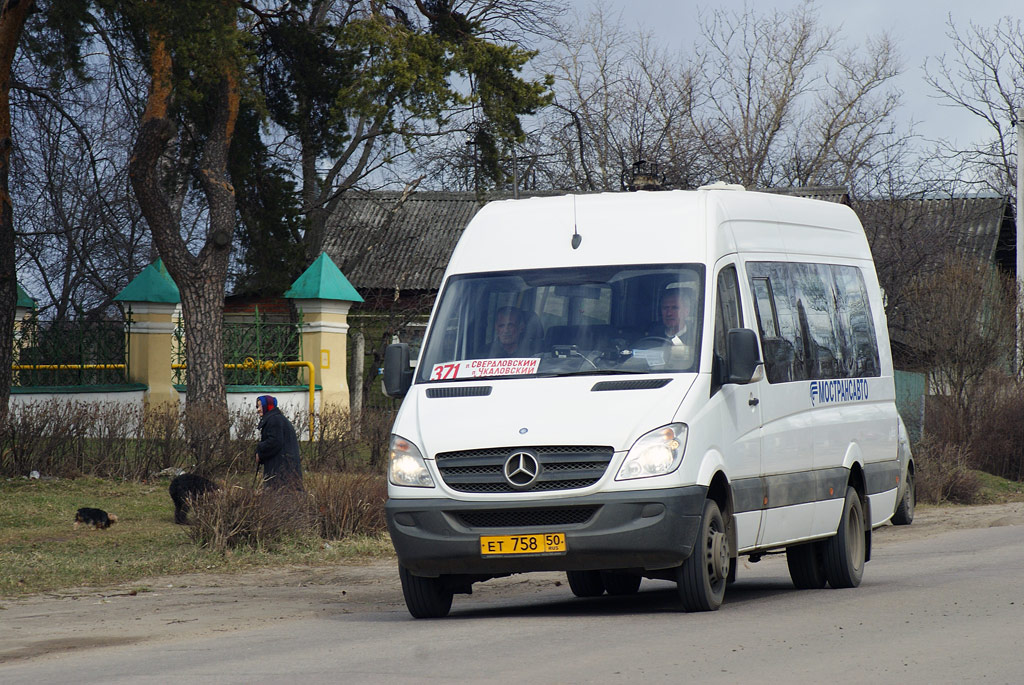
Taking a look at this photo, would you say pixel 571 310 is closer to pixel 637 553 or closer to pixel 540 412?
pixel 540 412

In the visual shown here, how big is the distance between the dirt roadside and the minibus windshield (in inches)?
91.8

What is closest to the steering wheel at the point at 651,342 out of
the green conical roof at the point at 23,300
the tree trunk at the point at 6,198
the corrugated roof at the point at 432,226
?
the tree trunk at the point at 6,198

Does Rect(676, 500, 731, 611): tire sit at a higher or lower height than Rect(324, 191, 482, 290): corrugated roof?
lower

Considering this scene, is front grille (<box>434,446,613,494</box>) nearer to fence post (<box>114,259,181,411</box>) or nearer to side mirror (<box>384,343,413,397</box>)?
side mirror (<box>384,343,413,397</box>)

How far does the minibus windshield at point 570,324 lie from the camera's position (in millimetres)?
9453

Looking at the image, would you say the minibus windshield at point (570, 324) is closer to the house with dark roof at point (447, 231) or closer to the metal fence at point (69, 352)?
the metal fence at point (69, 352)

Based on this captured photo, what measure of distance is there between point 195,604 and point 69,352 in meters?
14.7

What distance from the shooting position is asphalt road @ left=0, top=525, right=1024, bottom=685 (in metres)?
7.04

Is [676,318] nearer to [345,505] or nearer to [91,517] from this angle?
[345,505]

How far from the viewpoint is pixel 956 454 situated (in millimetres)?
26391

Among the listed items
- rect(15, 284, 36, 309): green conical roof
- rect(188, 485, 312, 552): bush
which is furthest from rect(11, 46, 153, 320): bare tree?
rect(188, 485, 312, 552): bush

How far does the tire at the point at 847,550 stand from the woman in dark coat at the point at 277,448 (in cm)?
690

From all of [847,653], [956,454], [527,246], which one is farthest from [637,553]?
[956,454]

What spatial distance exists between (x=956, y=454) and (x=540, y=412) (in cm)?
1921
